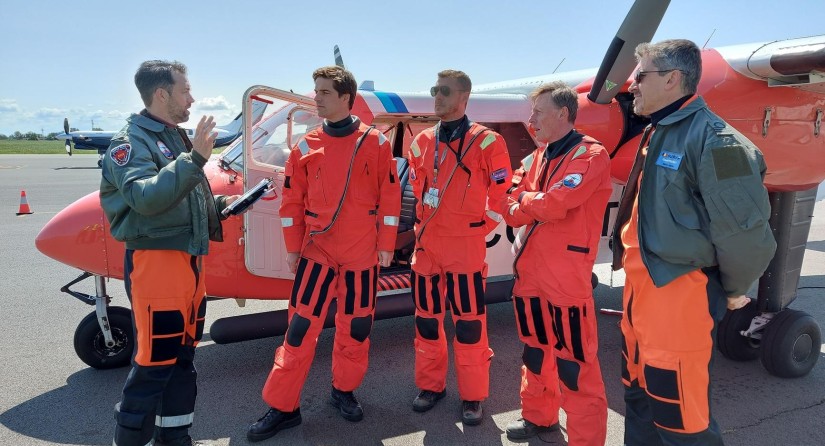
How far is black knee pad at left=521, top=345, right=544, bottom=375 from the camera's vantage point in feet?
9.81

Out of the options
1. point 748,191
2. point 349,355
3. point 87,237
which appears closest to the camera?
point 748,191

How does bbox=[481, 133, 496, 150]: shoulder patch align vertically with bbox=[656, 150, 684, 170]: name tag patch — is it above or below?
above

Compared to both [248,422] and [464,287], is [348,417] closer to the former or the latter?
[248,422]

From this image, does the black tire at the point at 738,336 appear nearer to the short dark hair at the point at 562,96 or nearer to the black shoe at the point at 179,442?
the short dark hair at the point at 562,96

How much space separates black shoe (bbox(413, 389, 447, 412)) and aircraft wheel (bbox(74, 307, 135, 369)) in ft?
7.03

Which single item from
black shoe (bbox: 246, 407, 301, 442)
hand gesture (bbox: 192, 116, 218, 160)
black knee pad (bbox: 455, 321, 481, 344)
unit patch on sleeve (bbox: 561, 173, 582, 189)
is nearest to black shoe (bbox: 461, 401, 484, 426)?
black knee pad (bbox: 455, 321, 481, 344)

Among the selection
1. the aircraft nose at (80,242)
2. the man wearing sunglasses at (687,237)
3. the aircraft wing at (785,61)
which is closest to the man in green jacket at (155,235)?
the aircraft nose at (80,242)

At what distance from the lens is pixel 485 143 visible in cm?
325

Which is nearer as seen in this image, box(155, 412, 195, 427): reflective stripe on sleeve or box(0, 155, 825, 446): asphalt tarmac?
box(155, 412, 195, 427): reflective stripe on sleeve

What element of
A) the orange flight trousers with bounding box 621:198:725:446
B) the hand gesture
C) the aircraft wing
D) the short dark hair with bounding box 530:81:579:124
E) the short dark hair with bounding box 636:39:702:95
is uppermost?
the aircraft wing

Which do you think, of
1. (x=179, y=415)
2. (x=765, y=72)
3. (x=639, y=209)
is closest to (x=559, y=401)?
(x=639, y=209)

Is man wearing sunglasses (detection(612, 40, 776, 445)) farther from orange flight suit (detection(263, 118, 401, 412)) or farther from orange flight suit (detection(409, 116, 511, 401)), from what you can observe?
orange flight suit (detection(263, 118, 401, 412))

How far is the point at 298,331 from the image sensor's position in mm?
3078

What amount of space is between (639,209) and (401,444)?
6.37 feet
